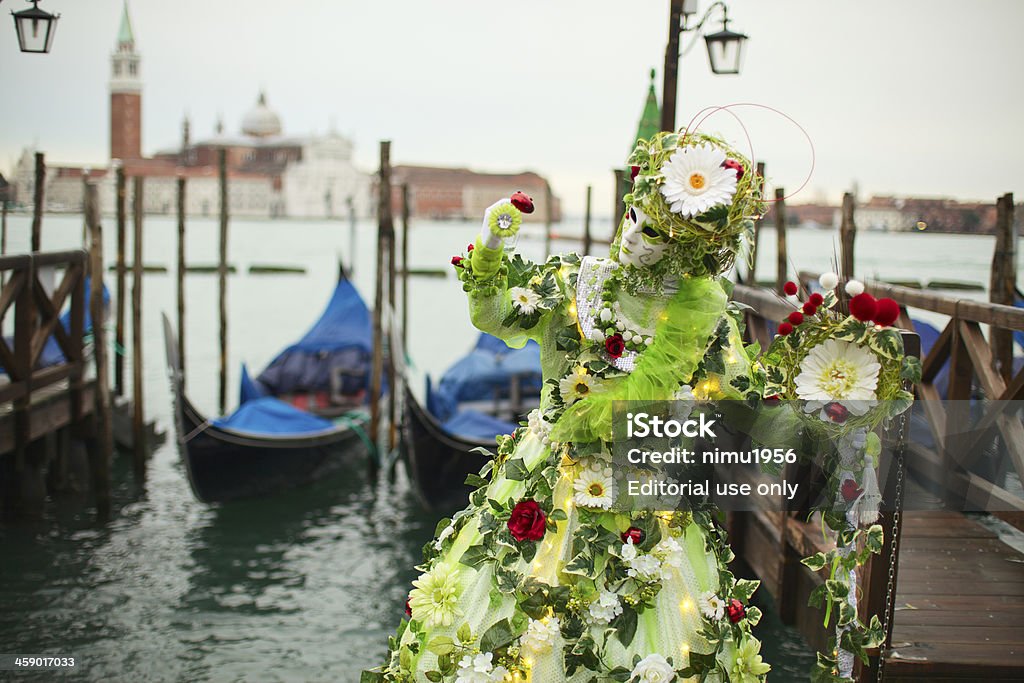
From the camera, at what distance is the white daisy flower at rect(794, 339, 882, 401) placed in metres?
1.84

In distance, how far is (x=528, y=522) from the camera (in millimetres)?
1987

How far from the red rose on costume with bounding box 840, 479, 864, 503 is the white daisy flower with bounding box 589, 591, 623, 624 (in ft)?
1.59

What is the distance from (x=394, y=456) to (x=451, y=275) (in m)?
27.6

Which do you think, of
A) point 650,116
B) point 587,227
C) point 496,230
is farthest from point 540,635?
point 587,227

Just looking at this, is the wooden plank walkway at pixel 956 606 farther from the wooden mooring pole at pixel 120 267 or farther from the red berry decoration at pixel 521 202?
the wooden mooring pole at pixel 120 267

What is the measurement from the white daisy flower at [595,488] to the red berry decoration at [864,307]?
545mm

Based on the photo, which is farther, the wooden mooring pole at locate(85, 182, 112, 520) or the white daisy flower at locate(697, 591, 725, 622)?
the wooden mooring pole at locate(85, 182, 112, 520)

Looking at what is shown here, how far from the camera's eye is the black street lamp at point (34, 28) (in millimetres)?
3488

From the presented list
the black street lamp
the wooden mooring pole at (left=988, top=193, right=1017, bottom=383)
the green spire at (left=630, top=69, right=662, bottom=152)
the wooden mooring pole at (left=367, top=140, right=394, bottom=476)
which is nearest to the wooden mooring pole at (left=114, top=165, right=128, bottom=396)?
the wooden mooring pole at (left=367, top=140, right=394, bottom=476)

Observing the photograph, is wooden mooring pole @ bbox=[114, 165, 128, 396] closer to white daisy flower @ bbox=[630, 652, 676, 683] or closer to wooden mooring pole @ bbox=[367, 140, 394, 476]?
wooden mooring pole @ bbox=[367, 140, 394, 476]

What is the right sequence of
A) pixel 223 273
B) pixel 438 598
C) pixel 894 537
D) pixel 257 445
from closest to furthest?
1. pixel 438 598
2. pixel 894 537
3. pixel 257 445
4. pixel 223 273

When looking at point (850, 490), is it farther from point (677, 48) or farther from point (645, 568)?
point (677, 48)

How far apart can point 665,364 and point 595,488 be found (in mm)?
276

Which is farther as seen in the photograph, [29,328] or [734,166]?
[29,328]
